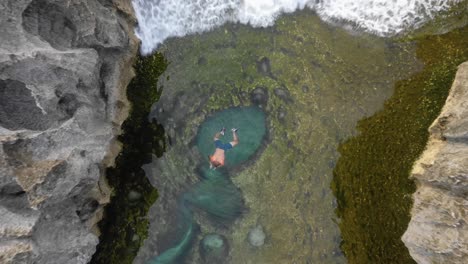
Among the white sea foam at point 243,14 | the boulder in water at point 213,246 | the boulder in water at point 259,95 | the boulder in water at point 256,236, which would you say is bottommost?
the boulder in water at point 213,246

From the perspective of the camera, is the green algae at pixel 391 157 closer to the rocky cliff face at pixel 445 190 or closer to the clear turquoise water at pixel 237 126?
the rocky cliff face at pixel 445 190

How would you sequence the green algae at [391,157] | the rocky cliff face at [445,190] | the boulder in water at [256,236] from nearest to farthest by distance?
the rocky cliff face at [445,190], the green algae at [391,157], the boulder in water at [256,236]

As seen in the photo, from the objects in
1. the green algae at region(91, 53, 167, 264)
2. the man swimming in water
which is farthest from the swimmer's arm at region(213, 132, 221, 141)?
the green algae at region(91, 53, 167, 264)

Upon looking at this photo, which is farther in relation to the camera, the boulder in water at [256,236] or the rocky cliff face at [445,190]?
the boulder in water at [256,236]

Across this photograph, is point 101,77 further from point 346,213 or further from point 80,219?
point 346,213

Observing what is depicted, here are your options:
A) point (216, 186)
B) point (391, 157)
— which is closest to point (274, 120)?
point (216, 186)

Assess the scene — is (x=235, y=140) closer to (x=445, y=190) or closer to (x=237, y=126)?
(x=237, y=126)

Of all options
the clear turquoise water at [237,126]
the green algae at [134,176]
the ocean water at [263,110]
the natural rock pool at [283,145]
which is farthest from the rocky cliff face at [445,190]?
the green algae at [134,176]
